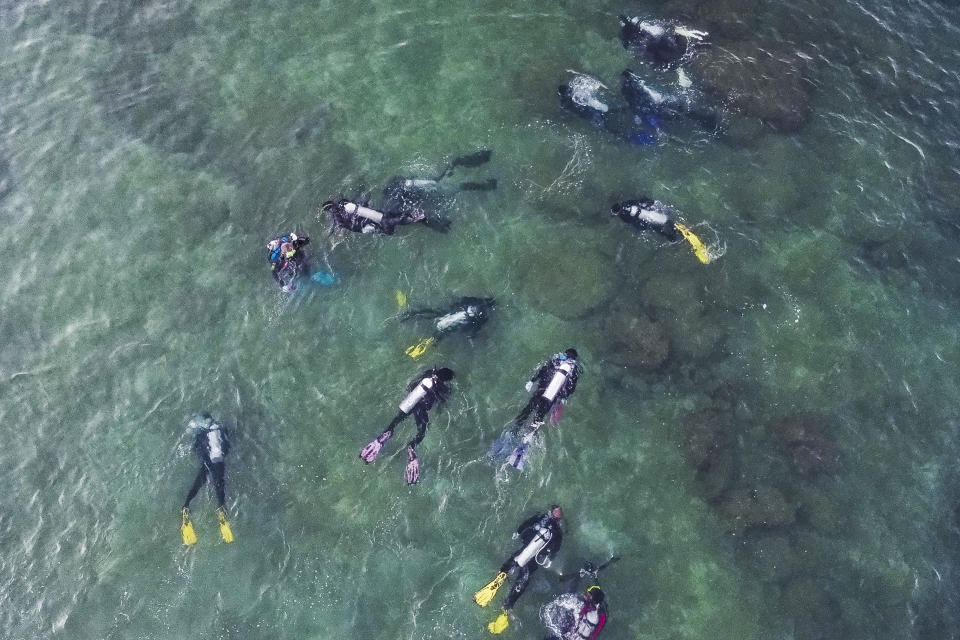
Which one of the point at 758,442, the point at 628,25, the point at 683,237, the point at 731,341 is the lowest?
the point at 758,442

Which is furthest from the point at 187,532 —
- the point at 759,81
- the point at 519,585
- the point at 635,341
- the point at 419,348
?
the point at 759,81

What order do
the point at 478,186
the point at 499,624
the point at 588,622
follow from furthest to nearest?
the point at 478,186
the point at 499,624
the point at 588,622

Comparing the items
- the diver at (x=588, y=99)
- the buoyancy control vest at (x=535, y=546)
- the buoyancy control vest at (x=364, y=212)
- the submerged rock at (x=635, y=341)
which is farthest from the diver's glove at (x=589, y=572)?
the diver at (x=588, y=99)

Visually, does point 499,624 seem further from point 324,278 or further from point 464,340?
point 324,278

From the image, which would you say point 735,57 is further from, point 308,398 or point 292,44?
point 308,398

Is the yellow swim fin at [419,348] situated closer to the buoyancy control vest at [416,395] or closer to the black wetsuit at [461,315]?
the black wetsuit at [461,315]

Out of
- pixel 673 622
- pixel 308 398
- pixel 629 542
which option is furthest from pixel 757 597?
pixel 308 398
